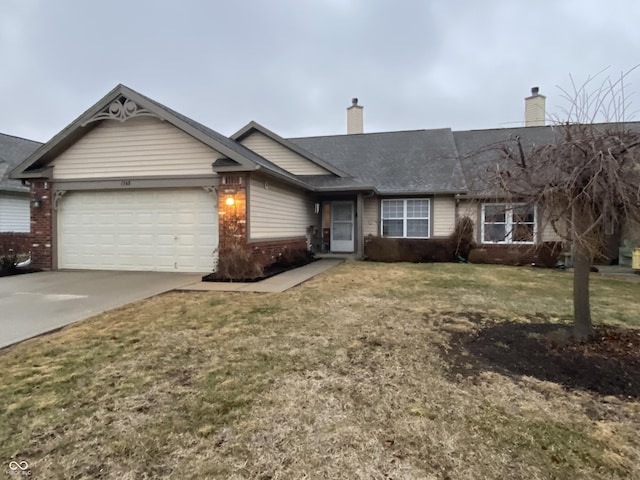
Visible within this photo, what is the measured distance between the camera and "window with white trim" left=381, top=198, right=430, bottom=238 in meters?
14.5

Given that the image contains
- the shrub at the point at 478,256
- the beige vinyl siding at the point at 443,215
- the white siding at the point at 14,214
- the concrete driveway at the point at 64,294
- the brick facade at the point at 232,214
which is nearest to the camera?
the concrete driveway at the point at 64,294

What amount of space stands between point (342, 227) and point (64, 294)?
10207mm

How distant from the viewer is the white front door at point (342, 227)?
1522cm

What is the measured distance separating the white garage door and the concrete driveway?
0.54 m

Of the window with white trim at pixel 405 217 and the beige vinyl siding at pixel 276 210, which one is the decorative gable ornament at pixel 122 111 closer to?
the beige vinyl siding at pixel 276 210

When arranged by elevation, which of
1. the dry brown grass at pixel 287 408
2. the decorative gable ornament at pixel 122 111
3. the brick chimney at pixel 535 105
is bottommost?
the dry brown grass at pixel 287 408

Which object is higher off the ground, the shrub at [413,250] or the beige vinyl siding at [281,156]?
the beige vinyl siding at [281,156]

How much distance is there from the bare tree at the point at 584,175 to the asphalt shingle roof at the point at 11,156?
18698mm

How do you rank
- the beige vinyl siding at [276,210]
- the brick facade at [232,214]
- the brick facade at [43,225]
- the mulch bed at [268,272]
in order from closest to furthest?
1. the mulch bed at [268,272]
2. the brick facade at [232,214]
3. the beige vinyl siding at [276,210]
4. the brick facade at [43,225]

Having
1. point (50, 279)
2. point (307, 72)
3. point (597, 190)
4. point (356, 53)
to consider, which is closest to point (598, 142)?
point (597, 190)

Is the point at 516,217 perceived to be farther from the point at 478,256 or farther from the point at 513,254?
Answer: the point at 513,254

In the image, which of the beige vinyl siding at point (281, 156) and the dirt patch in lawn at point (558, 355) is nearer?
the dirt patch in lawn at point (558, 355)

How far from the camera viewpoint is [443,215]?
14.2 metres

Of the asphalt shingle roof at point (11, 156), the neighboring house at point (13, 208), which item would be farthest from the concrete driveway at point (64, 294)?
the asphalt shingle roof at point (11, 156)
